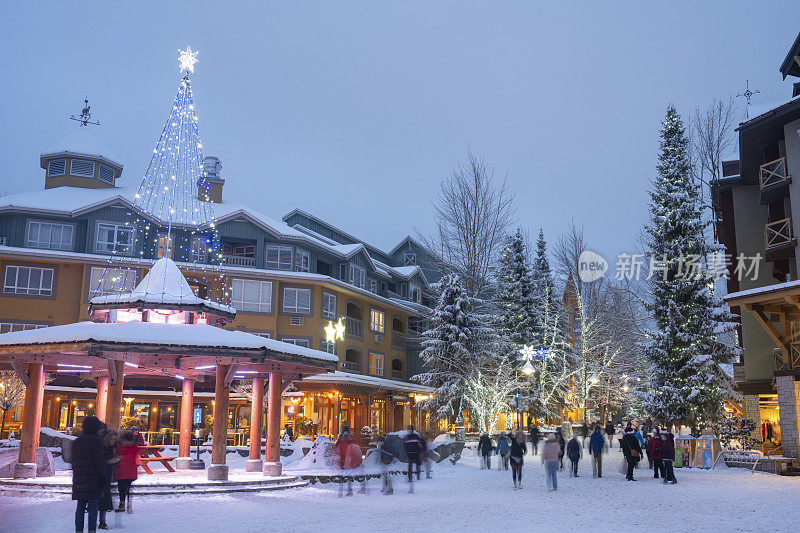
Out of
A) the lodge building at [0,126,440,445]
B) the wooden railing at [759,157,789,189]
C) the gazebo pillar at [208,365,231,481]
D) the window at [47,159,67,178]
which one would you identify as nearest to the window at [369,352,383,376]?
the lodge building at [0,126,440,445]

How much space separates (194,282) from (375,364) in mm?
14648

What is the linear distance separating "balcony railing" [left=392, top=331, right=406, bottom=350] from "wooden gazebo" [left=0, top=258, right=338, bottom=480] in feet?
96.0

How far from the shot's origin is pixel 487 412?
35375mm

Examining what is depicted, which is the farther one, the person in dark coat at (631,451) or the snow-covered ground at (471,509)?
the person in dark coat at (631,451)

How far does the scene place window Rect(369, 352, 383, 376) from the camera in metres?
46.7

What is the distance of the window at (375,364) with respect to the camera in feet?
153

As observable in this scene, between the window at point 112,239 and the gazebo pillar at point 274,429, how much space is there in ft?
68.2

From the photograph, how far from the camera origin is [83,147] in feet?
137

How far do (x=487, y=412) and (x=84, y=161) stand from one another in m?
27.4

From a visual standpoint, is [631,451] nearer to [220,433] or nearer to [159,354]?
[220,433]

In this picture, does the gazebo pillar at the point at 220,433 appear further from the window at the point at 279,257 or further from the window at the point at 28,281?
the window at the point at 279,257

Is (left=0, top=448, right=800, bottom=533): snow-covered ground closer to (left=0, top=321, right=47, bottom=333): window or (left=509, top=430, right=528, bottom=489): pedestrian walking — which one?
(left=509, top=430, right=528, bottom=489): pedestrian walking

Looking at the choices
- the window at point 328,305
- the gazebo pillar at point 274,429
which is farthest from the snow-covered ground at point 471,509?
the window at point 328,305

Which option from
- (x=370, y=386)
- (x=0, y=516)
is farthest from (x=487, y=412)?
(x=0, y=516)
